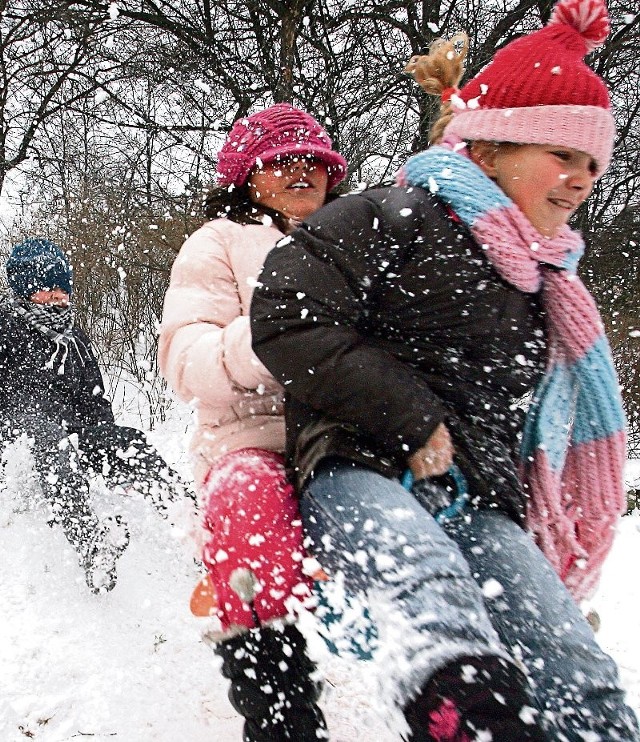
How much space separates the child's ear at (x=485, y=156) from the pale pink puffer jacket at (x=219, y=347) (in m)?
0.71

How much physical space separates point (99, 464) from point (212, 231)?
2264 mm

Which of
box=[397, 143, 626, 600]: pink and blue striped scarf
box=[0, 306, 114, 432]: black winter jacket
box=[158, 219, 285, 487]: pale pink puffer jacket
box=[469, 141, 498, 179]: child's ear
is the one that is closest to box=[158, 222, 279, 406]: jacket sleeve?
box=[158, 219, 285, 487]: pale pink puffer jacket

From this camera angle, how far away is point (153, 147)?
8172 mm

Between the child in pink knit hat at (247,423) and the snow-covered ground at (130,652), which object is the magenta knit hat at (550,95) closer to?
the child in pink knit hat at (247,423)

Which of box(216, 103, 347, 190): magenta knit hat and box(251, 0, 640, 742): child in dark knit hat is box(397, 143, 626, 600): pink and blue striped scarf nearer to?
box(251, 0, 640, 742): child in dark knit hat

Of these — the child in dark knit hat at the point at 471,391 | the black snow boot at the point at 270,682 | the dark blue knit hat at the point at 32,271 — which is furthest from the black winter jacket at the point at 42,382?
the child in dark knit hat at the point at 471,391

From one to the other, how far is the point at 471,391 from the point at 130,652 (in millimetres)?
2094

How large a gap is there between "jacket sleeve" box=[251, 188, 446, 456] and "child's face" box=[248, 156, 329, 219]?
2.16 ft

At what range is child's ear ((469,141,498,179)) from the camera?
65.6 inches

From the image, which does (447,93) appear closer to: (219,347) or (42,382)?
(219,347)

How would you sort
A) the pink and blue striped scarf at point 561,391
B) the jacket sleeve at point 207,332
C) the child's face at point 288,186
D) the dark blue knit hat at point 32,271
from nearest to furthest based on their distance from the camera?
1. the pink and blue striped scarf at point 561,391
2. the jacket sleeve at point 207,332
3. the child's face at point 288,186
4. the dark blue knit hat at point 32,271

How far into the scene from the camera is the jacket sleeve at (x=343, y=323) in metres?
1.40

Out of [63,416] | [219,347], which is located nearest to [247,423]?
[219,347]

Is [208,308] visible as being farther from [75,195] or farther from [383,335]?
[75,195]
